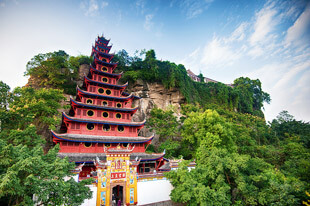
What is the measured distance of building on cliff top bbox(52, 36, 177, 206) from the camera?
39.1 ft

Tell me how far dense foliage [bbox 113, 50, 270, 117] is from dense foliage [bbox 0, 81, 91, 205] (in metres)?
17.3

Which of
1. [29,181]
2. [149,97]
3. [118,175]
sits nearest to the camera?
[29,181]

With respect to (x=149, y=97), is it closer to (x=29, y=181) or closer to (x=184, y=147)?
(x=184, y=147)

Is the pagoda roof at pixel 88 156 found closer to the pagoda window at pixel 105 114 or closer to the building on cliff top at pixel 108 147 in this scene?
the building on cliff top at pixel 108 147

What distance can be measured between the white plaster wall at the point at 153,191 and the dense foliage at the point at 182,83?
20036mm

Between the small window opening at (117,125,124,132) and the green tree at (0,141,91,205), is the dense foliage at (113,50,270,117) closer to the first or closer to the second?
the small window opening at (117,125,124,132)

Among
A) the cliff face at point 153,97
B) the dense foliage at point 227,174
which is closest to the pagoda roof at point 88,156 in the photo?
the dense foliage at point 227,174

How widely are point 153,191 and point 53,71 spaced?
24122 millimetres

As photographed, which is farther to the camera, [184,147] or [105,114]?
[184,147]

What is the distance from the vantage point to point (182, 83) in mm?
32625

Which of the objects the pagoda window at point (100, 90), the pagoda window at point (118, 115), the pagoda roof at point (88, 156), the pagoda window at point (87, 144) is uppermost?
the pagoda window at point (100, 90)

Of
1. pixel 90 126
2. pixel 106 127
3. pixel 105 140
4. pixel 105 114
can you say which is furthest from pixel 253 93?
pixel 90 126

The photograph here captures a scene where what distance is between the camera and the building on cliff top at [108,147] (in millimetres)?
11914

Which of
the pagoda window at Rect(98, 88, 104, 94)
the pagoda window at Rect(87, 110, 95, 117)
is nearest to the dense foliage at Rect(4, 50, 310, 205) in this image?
the pagoda window at Rect(87, 110, 95, 117)
